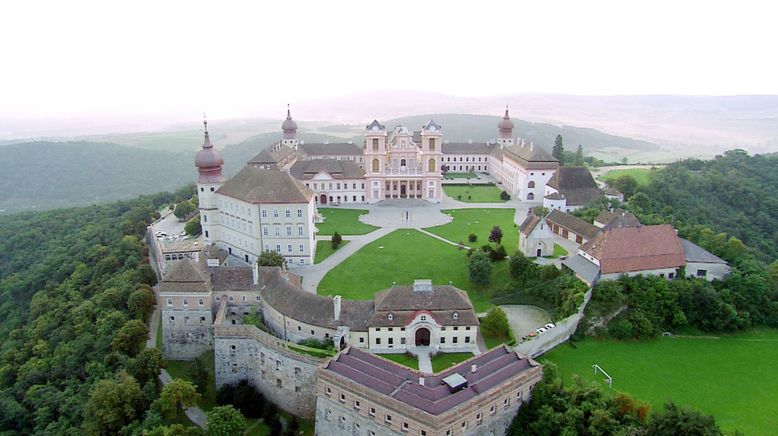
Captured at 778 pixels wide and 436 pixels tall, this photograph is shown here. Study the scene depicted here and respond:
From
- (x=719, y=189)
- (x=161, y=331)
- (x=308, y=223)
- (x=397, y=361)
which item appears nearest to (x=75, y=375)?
(x=161, y=331)

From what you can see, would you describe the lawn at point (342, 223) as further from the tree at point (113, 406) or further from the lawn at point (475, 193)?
the tree at point (113, 406)

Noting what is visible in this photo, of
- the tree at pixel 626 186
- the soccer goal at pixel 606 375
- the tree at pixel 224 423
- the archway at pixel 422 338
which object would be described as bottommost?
the tree at pixel 224 423

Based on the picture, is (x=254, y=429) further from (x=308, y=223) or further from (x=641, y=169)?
(x=641, y=169)

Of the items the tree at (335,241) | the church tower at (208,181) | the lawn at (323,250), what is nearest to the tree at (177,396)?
the lawn at (323,250)

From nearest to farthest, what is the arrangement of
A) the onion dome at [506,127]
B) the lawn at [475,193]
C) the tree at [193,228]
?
the tree at [193,228]
the lawn at [475,193]
the onion dome at [506,127]

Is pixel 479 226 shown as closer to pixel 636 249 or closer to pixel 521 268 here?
pixel 521 268
